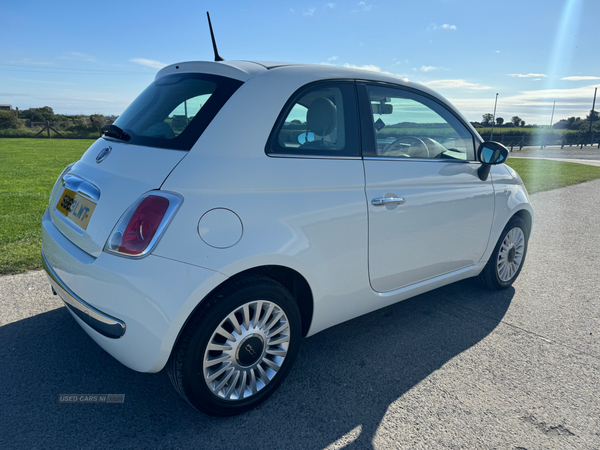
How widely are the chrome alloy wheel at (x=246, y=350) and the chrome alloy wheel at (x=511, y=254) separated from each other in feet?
8.01

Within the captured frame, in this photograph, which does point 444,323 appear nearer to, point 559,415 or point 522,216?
point 559,415

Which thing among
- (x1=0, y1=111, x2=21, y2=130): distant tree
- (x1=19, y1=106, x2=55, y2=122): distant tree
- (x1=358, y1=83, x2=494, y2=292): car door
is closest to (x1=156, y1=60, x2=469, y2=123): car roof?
(x1=358, y1=83, x2=494, y2=292): car door

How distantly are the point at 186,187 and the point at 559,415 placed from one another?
234cm

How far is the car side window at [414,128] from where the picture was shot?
2.80 metres

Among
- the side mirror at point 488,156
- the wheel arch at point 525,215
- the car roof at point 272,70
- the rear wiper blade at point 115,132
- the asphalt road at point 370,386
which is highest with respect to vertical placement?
the car roof at point 272,70

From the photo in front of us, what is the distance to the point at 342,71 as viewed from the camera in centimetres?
271

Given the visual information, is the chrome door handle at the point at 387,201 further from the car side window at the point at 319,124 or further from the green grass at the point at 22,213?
the green grass at the point at 22,213

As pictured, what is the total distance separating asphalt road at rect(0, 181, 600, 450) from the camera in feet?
7.14

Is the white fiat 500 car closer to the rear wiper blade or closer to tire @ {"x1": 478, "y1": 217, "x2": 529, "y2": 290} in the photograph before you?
the rear wiper blade

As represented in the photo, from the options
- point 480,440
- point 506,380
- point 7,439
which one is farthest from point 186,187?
point 506,380

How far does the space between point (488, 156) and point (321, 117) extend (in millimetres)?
1529

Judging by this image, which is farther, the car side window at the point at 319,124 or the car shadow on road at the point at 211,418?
the car side window at the point at 319,124

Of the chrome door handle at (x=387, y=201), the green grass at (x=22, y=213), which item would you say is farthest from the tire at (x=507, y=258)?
the green grass at (x=22, y=213)

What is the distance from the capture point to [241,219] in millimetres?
2080
